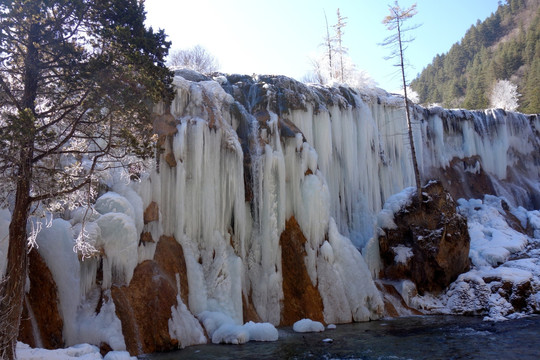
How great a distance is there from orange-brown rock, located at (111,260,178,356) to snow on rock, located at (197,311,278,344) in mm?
1160

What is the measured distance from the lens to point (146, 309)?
11.2 metres

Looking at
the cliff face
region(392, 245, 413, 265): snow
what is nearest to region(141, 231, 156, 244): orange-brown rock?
the cliff face

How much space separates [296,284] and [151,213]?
580cm

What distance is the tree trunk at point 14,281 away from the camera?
21.9ft

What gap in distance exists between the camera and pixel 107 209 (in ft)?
37.0


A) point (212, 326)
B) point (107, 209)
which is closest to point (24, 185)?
point (107, 209)

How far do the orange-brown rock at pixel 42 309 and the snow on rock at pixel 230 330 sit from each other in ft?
13.1

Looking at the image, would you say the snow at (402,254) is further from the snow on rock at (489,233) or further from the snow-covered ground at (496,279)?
the snow on rock at (489,233)

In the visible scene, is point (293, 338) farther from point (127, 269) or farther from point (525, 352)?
point (525, 352)

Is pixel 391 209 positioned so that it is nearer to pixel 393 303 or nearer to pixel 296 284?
pixel 393 303

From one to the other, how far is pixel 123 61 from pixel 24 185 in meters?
2.66

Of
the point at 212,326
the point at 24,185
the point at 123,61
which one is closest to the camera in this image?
the point at 24,185

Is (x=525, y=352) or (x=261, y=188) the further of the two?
(x=261, y=188)

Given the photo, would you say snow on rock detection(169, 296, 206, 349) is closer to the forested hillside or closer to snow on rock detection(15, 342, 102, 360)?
snow on rock detection(15, 342, 102, 360)
